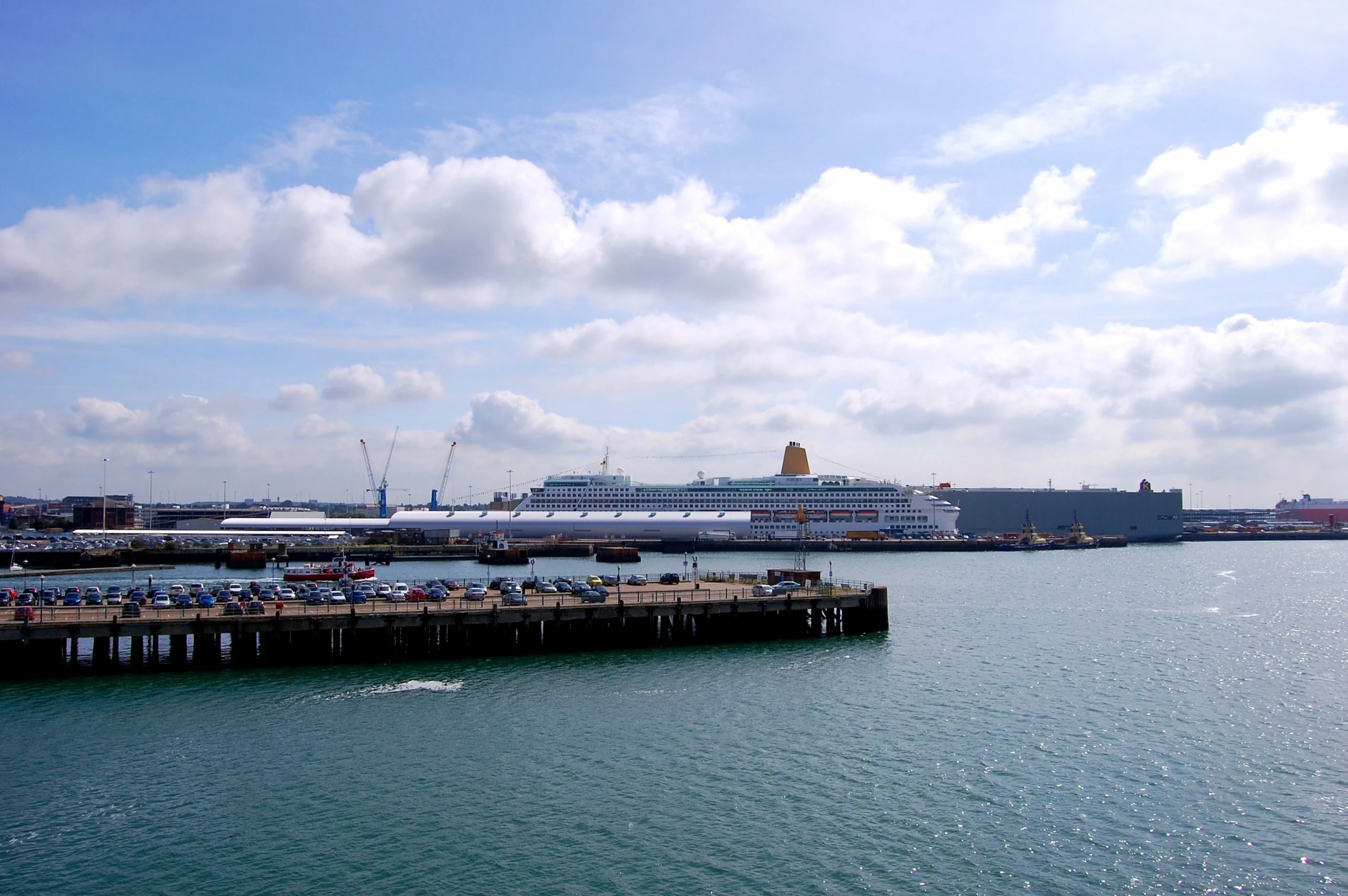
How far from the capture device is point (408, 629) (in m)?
37.6

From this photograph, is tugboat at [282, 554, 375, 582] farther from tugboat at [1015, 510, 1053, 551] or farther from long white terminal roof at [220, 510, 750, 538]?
tugboat at [1015, 510, 1053, 551]

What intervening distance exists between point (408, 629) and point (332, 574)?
29169 millimetres

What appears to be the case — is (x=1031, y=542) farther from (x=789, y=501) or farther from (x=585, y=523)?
(x=585, y=523)

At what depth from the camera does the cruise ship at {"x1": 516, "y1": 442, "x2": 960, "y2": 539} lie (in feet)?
400

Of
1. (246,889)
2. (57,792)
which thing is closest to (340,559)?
(57,792)

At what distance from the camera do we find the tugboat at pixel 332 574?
61.4 m

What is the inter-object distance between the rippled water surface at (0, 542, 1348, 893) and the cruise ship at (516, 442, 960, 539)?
83246 millimetres

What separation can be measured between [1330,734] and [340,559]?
58622 mm

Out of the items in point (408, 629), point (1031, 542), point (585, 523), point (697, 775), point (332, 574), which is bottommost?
point (697, 775)

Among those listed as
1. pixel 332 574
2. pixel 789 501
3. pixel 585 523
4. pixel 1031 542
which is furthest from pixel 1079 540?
pixel 332 574

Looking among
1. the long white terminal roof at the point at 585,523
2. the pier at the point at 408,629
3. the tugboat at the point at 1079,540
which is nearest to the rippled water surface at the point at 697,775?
the pier at the point at 408,629

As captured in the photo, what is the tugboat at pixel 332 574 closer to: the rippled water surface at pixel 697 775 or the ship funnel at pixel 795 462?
the rippled water surface at pixel 697 775

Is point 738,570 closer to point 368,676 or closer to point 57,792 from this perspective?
point 368,676

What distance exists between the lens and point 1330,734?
1012 inches
